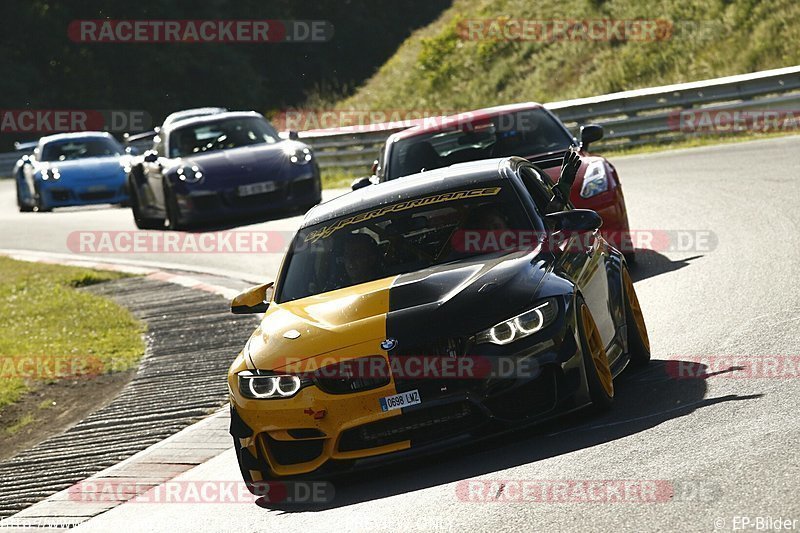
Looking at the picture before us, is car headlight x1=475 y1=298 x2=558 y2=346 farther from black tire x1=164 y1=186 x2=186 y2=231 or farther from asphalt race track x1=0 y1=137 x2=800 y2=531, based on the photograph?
black tire x1=164 y1=186 x2=186 y2=231

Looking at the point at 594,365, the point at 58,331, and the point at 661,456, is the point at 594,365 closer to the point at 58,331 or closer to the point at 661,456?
the point at 661,456

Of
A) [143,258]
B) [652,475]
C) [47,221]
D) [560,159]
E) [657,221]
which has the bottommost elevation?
[47,221]

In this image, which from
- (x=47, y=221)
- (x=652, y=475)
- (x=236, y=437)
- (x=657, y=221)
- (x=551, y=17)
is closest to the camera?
(x=652, y=475)

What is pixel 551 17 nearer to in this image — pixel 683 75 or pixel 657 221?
pixel 683 75

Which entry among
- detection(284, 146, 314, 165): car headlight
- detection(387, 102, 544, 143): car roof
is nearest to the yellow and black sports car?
detection(387, 102, 544, 143): car roof

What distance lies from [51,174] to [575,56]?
14.0 metres

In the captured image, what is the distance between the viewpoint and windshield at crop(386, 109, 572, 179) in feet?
39.9

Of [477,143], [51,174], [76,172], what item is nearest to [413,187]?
[477,143]

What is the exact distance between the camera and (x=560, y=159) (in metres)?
11.9

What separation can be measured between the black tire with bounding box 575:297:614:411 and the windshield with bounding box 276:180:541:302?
785 millimetres

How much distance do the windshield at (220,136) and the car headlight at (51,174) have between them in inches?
237

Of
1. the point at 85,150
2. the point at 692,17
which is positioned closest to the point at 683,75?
the point at 692,17

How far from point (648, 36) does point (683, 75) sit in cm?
325

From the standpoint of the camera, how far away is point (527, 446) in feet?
22.2
